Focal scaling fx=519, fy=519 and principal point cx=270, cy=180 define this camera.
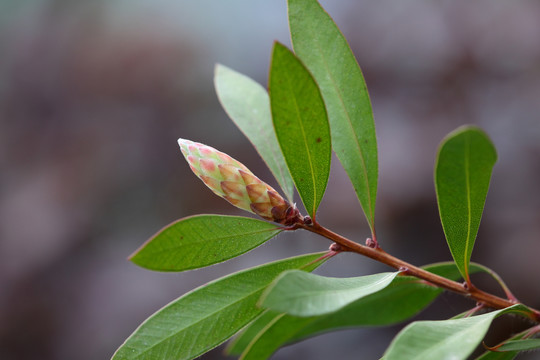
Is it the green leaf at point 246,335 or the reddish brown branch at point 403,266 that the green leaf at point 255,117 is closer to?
the reddish brown branch at point 403,266

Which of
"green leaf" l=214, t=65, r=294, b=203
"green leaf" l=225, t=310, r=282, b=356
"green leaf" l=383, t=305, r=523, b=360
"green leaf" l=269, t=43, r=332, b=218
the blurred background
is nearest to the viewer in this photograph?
"green leaf" l=383, t=305, r=523, b=360

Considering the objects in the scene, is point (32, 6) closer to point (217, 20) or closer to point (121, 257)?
point (217, 20)

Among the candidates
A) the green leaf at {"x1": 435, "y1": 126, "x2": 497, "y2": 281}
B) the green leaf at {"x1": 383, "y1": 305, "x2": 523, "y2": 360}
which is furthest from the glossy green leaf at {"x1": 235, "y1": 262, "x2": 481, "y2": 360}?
the green leaf at {"x1": 383, "y1": 305, "x2": 523, "y2": 360}

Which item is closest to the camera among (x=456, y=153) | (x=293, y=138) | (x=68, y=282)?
(x=456, y=153)

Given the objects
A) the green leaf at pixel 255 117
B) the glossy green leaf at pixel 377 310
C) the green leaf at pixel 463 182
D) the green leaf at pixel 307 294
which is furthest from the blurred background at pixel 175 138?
Result: the green leaf at pixel 307 294

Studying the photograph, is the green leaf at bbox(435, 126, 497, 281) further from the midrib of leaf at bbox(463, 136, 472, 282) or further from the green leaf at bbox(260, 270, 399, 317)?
the green leaf at bbox(260, 270, 399, 317)

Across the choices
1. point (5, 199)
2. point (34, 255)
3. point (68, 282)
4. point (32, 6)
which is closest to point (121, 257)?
point (68, 282)
